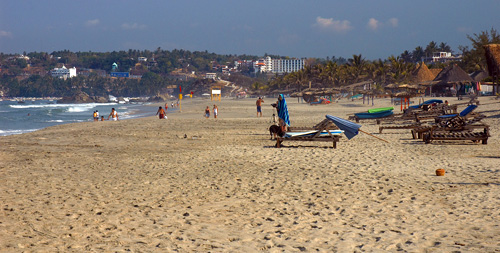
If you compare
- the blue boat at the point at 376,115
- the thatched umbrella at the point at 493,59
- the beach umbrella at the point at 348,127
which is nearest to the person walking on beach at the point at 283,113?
the beach umbrella at the point at 348,127

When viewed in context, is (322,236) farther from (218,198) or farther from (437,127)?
(437,127)

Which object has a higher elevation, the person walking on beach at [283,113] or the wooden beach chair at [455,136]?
the person walking on beach at [283,113]

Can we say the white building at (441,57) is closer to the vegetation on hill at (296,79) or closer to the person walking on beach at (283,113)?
the vegetation on hill at (296,79)

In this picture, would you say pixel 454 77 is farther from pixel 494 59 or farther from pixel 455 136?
pixel 455 136

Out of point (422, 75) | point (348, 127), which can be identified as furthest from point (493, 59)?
point (422, 75)

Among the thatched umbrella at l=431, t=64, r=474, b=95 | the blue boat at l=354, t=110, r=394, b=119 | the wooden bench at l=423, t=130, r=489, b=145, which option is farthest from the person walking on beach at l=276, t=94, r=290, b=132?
the thatched umbrella at l=431, t=64, r=474, b=95

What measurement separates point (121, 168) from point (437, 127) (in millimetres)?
8573

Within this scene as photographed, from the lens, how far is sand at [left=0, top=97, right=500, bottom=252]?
15.4 ft

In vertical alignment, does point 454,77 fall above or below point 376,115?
above

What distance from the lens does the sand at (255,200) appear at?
468 cm

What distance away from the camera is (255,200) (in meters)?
6.45

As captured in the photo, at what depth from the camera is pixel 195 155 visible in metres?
11.1

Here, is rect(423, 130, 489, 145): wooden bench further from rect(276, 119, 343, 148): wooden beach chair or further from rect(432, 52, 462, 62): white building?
rect(432, 52, 462, 62): white building

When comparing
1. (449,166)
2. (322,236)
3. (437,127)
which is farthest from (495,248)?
(437,127)
